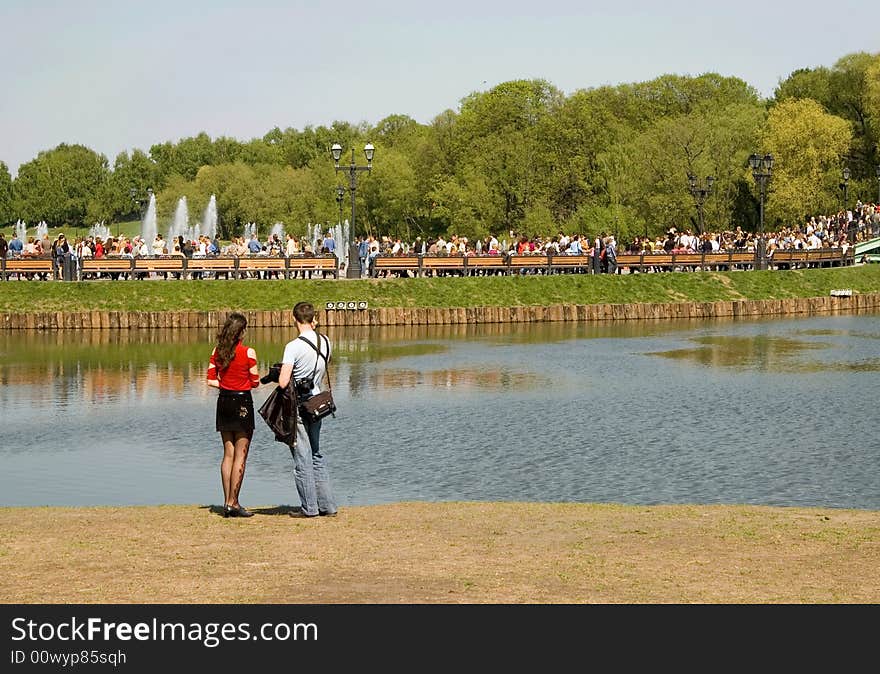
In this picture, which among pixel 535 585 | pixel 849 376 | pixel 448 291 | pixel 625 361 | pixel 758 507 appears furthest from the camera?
pixel 448 291

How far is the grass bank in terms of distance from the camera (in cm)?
5197

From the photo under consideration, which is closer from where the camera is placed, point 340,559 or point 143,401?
point 340,559

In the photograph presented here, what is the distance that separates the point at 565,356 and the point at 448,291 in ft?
50.0

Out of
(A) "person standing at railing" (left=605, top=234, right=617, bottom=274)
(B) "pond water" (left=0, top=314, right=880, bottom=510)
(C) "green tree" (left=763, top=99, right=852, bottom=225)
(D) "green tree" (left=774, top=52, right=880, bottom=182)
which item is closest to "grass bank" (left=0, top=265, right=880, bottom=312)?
(A) "person standing at railing" (left=605, top=234, right=617, bottom=274)

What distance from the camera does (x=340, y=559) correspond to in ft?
42.5

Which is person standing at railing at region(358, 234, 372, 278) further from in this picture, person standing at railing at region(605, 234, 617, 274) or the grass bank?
person standing at railing at region(605, 234, 617, 274)

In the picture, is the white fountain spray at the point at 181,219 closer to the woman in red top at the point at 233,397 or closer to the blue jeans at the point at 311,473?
the woman in red top at the point at 233,397

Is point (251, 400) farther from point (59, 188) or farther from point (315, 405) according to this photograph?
point (59, 188)

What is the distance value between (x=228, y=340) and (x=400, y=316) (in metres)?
36.2

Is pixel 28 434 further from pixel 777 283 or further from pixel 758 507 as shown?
pixel 777 283

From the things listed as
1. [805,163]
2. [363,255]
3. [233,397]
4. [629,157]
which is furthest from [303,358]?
[629,157]

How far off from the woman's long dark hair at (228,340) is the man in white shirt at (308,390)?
0.56m

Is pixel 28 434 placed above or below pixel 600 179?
below

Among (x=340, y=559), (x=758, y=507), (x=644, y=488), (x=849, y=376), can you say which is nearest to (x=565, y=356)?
(x=849, y=376)
